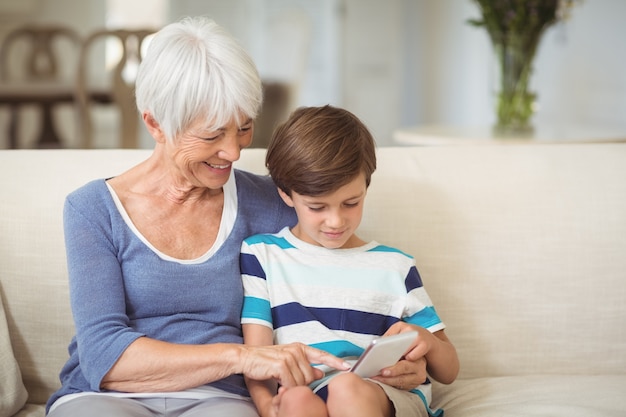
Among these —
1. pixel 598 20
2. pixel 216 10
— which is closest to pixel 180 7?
pixel 216 10

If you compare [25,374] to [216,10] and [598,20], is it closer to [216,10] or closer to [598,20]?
[598,20]

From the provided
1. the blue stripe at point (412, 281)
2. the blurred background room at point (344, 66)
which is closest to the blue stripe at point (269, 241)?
the blue stripe at point (412, 281)

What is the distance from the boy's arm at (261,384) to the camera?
1402 millimetres

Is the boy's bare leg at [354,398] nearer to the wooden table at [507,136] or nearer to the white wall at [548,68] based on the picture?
the wooden table at [507,136]

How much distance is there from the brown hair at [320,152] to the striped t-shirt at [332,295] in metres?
0.14

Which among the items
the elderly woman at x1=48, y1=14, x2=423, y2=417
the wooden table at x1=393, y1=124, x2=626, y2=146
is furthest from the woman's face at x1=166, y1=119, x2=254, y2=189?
the wooden table at x1=393, y1=124, x2=626, y2=146

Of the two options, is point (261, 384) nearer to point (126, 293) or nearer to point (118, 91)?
point (126, 293)

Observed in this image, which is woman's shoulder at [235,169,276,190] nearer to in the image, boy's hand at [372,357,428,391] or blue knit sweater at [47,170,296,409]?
blue knit sweater at [47,170,296,409]

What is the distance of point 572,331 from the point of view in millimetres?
1734

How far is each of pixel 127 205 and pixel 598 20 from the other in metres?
2.58

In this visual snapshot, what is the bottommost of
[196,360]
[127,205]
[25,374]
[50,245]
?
[25,374]

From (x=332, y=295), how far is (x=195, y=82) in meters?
0.45

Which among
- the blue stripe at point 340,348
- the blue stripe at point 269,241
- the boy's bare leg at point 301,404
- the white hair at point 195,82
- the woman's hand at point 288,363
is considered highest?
the white hair at point 195,82

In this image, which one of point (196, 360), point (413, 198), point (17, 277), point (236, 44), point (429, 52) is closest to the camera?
point (196, 360)
